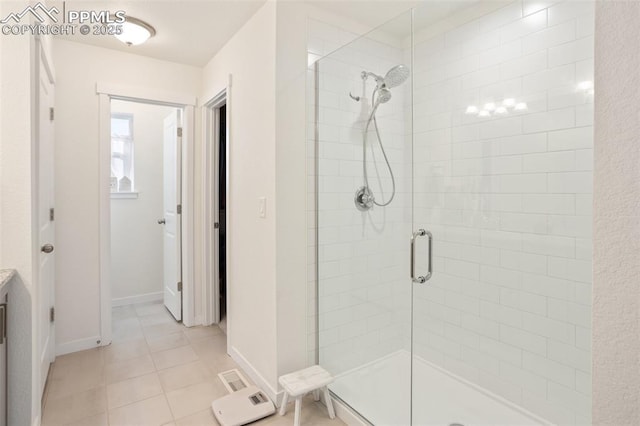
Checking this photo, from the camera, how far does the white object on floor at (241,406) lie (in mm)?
1901

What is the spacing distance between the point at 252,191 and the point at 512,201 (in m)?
1.55

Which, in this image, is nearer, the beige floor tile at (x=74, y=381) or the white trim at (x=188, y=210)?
the beige floor tile at (x=74, y=381)

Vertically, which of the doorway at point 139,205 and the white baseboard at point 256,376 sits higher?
the doorway at point 139,205

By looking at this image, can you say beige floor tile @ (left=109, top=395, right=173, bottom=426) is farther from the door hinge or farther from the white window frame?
the white window frame

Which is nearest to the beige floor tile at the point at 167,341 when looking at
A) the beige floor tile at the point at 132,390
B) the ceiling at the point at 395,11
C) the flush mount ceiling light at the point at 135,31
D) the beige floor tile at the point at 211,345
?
the beige floor tile at the point at 211,345

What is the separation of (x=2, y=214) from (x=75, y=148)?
147 centimetres

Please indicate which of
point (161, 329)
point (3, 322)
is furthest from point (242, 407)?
point (161, 329)

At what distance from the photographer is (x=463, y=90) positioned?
2.02 meters

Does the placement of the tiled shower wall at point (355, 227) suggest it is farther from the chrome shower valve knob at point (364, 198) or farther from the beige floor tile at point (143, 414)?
the beige floor tile at point (143, 414)

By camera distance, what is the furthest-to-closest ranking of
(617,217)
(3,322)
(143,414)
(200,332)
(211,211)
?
1. (211,211)
2. (200,332)
3. (143,414)
4. (3,322)
5. (617,217)

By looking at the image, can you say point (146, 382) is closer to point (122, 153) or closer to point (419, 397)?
point (419, 397)

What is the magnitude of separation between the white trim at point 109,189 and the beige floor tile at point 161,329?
0.31 ft

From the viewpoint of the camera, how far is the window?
3873mm

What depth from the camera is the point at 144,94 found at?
9.81 ft
